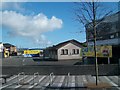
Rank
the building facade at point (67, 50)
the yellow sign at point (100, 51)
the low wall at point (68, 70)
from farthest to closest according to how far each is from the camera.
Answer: the building facade at point (67, 50) → the yellow sign at point (100, 51) → the low wall at point (68, 70)

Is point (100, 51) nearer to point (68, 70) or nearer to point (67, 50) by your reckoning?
Result: point (68, 70)

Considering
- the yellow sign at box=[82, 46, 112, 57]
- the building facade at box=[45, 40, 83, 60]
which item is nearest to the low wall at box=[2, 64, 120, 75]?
the yellow sign at box=[82, 46, 112, 57]

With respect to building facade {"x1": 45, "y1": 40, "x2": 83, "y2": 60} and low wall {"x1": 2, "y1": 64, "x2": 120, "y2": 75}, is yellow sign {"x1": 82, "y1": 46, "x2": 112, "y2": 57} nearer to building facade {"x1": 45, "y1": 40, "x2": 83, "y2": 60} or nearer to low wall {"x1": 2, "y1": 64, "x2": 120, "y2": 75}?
low wall {"x1": 2, "y1": 64, "x2": 120, "y2": 75}

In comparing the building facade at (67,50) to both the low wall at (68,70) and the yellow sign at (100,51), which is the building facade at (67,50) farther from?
the low wall at (68,70)

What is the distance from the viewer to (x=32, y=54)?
315 ft

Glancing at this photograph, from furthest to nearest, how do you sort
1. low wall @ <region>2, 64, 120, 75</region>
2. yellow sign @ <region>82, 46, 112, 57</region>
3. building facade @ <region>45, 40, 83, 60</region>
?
1. building facade @ <region>45, 40, 83, 60</region>
2. yellow sign @ <region>82, 46, 112, 57</region>
3. low wall @ <region>2, 64, 120, 75</region>

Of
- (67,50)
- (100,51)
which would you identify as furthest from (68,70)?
(67,50)

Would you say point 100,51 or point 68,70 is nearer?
point 68,70

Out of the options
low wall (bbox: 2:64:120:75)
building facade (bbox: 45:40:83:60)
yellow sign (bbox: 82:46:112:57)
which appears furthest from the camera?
building facade (bbox: 45:40:83:60)

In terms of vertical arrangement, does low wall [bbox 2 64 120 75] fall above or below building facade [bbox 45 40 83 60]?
below

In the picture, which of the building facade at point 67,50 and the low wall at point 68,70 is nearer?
the low wall at point 68,70

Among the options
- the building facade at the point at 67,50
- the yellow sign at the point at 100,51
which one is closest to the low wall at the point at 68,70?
the yellow sign at the point at 100,51

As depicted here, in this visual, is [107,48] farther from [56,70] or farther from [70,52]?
[70,52]

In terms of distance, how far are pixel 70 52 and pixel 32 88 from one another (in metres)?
39.9
